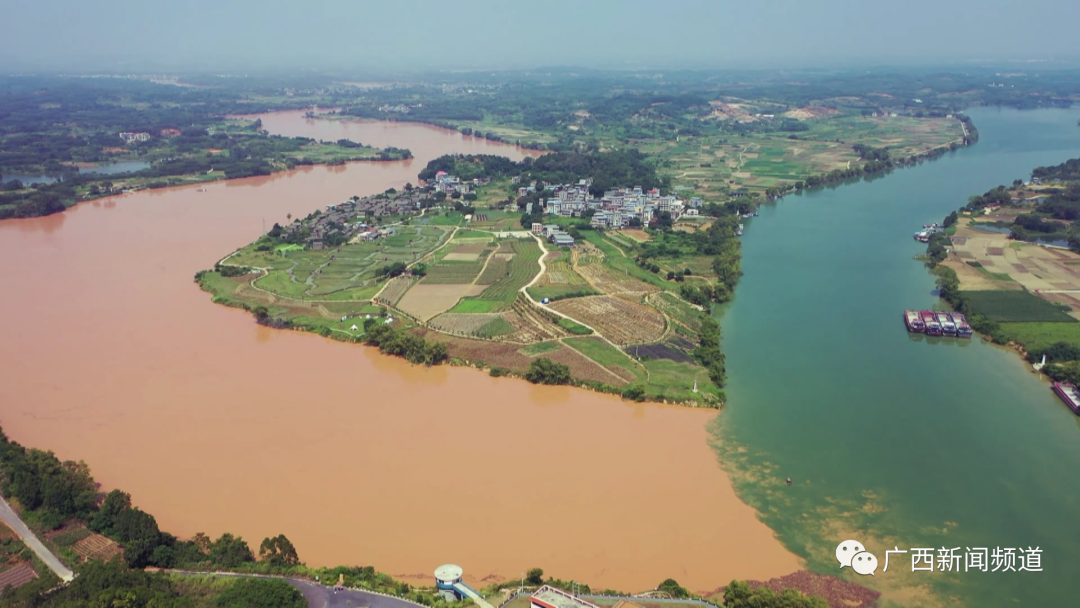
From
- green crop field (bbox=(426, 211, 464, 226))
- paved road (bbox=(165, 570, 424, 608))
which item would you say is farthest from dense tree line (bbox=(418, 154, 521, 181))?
paved road (bbox=(165, 570, 424, 608))

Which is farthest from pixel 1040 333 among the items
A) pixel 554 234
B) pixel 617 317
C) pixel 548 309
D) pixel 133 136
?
pixel 133 136

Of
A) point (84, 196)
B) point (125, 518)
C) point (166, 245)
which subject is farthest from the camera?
point (84, 196)

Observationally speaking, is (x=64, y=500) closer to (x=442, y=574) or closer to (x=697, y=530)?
(x=442, y=574)

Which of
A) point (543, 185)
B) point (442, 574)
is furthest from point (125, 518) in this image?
point (543, 185)

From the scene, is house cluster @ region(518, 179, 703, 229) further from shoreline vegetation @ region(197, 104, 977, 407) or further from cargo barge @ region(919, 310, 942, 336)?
cargo barge @ region(919, 310, 942, 336)

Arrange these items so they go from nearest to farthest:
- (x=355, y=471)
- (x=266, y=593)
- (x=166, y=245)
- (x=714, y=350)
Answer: (x=266, y=593), (x=355, y=471), (x=714, y=350), (x=166, y=245)

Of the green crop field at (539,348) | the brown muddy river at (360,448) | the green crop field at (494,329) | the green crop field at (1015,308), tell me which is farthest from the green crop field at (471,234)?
the green crop field at (1015,308)
